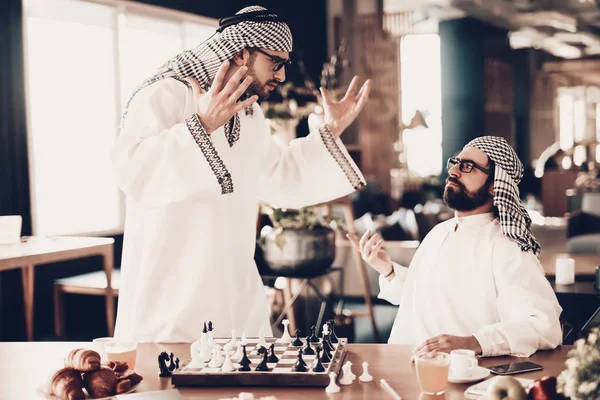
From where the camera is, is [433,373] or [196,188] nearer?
[433,373]

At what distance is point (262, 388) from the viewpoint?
1.62 metres

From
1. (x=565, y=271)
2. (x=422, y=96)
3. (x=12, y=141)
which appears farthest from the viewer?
(x=422, y=96)

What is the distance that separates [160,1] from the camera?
23.3 feet

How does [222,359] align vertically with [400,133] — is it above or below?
below

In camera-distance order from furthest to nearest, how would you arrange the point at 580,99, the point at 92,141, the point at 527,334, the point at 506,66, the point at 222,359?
1. the point at 580,99
2. the point at 506,66
3. the point at 92,141
4. the point at 527,334
5. the point at 222,359

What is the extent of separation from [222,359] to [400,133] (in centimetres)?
1059

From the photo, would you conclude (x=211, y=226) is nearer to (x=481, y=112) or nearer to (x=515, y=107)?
(x=481, y=112)

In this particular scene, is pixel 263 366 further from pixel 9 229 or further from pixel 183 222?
pixel 9 229

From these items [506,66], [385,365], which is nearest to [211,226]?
[385,365]

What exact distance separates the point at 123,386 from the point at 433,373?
2.17 feet

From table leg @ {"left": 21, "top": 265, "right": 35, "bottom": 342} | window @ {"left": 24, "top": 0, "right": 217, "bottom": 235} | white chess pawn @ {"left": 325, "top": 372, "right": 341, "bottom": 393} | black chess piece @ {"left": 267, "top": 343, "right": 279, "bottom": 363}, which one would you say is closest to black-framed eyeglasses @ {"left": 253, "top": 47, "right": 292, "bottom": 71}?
black chess piece @ {"left": 267, "top": 343, "right": 279, "bottom": 363}

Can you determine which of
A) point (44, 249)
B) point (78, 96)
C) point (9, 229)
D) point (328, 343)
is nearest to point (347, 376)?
point (328, 343)

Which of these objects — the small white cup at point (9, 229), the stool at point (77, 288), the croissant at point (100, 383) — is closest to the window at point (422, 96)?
the stool at point (77, 288)

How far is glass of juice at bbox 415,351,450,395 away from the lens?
4.99 feet
